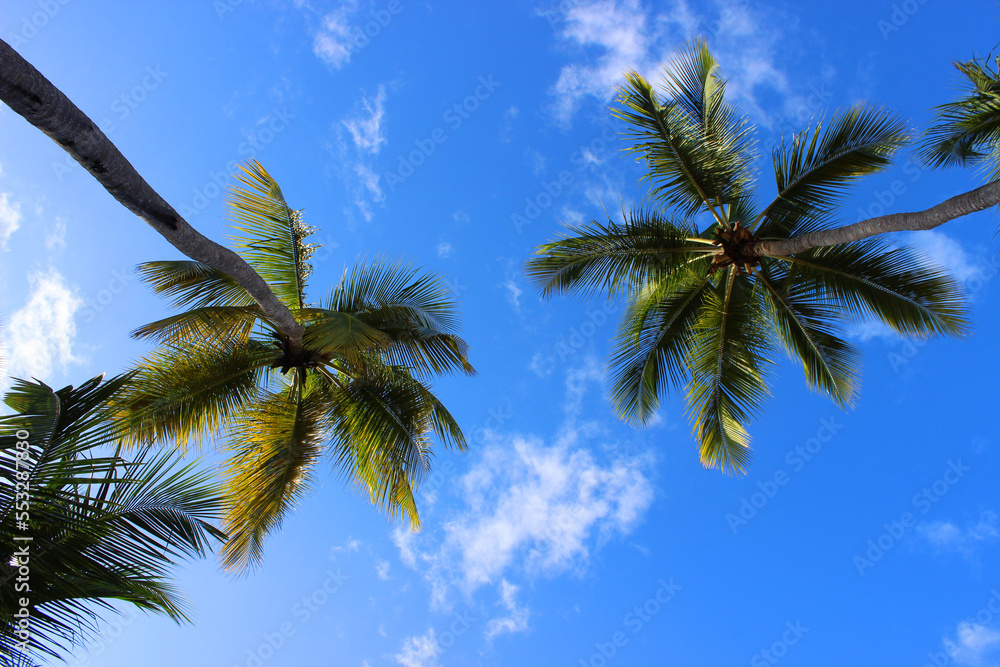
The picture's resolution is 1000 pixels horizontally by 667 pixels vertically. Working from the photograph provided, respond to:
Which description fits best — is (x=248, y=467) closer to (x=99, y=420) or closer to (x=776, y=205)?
(x=99, y=420)

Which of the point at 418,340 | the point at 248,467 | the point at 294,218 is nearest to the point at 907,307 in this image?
the point at 418,340

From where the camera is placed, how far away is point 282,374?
9984mm

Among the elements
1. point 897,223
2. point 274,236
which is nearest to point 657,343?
point 897,223

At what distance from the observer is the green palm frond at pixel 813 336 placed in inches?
417

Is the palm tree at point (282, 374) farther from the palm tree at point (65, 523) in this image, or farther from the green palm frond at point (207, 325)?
the palm tree at point (65, 523)

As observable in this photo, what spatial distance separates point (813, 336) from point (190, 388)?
1071 centimetres

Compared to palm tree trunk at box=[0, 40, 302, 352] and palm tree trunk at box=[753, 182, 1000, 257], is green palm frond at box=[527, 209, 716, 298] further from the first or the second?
palm tree trunk at box=[0, 40, 302, 352]

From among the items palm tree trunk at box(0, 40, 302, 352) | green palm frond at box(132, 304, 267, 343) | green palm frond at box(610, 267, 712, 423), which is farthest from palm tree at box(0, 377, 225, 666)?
green palm frond at box(610, 267, 712, 423)

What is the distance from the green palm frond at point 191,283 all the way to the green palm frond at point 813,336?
9.26 m

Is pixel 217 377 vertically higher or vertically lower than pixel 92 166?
higher

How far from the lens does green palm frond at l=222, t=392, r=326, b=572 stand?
30.2ft

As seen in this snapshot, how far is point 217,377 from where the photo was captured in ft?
31.0

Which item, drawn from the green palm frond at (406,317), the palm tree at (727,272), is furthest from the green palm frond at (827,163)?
the green palm frond at (406,317)

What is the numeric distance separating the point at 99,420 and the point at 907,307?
11.2 m
